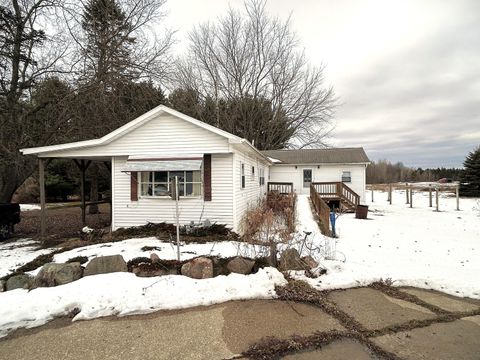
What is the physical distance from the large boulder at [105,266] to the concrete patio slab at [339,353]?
348 centimetres

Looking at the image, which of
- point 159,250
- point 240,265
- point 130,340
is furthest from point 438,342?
point 159,250

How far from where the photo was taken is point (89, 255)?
257 inches

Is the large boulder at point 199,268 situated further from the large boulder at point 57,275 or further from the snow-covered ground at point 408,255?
the large boulder at point 57,275

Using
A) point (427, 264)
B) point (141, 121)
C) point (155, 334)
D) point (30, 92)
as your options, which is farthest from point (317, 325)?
point (30, 92)

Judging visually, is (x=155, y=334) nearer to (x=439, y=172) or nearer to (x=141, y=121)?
(x=141, y=121)

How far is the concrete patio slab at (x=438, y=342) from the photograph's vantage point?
3.02 metres

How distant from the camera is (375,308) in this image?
163 inches

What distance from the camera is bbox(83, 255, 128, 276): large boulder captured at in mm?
5055

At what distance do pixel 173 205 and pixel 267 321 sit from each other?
6.46 meters

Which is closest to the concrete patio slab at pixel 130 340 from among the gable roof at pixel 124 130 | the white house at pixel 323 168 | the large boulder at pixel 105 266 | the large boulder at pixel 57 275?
the large boulder at pixel 57 275

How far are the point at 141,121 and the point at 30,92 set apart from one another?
253 inches

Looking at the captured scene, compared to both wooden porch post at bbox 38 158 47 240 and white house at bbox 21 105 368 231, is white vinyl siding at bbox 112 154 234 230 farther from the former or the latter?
wooden porch post at bbox 38 158 47 240

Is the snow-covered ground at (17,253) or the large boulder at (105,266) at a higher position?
the large boulder at (105,266)

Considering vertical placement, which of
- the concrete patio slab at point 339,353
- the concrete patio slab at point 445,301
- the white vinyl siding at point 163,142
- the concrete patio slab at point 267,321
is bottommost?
the concrete patio slab at point 445,301
